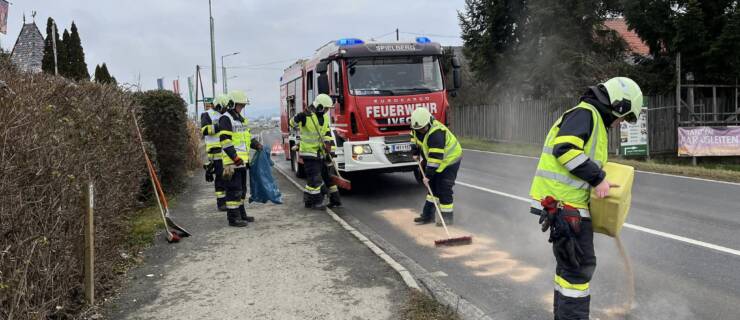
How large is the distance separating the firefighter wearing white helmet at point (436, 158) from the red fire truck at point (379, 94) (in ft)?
6.60

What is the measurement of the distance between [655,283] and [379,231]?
353 cm

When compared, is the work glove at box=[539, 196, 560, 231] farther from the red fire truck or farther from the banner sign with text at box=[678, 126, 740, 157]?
the banner sign with text at box=[678, 126, 740, 157]

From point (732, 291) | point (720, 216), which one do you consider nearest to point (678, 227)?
point (720, 216)

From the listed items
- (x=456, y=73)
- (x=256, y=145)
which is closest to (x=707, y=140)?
(x=456, y=73)

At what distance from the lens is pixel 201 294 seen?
4.85 meters

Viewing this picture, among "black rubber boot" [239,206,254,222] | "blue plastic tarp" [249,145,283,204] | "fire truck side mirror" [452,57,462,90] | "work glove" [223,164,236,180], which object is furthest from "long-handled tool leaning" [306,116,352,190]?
"fire truck side mirror" [452,57,462,90]

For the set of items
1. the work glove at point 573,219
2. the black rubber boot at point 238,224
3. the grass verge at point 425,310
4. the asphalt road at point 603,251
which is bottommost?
the asphalt road at point 603,251

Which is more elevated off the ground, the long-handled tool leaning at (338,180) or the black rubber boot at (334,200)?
the long-handled tool leaning at (338,180)

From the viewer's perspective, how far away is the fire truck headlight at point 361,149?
9.75m

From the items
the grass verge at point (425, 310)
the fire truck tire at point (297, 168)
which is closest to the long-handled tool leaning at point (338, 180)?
the fire truck tire at point (297, 168)

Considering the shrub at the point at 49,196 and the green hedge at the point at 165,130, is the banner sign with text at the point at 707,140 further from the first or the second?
the shrub at the point at 49,196

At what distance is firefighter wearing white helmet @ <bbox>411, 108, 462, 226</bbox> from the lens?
7262 mm

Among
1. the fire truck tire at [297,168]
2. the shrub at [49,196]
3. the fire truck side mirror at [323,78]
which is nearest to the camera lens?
the shrub at [49,196]

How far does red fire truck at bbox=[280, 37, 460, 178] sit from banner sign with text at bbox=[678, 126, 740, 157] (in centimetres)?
923
